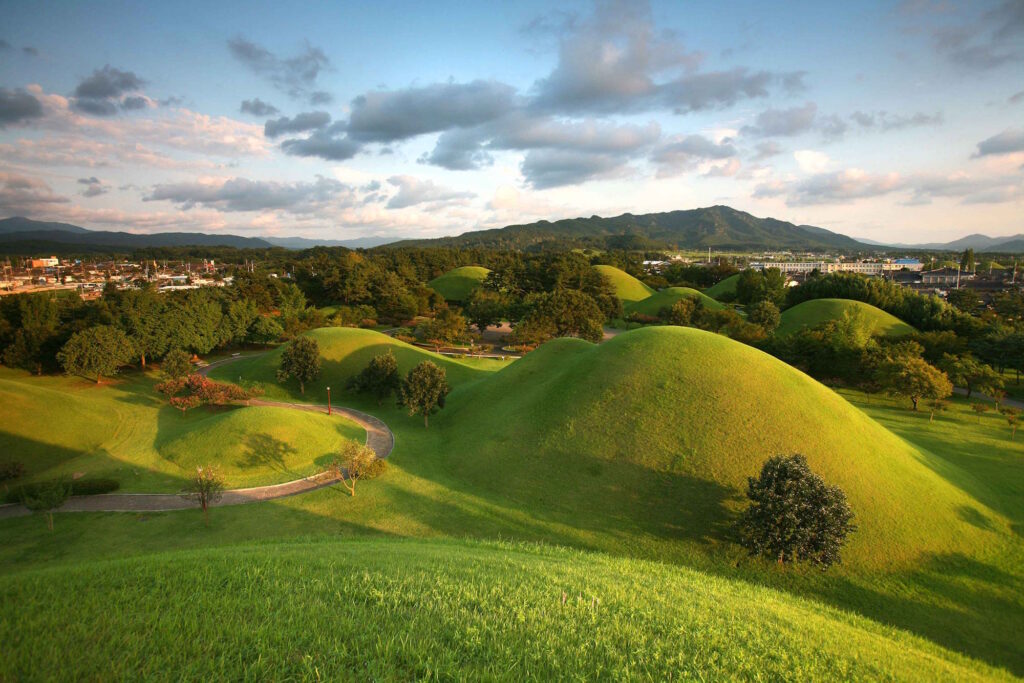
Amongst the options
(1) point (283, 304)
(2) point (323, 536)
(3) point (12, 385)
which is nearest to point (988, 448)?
(2) point (323, 536)

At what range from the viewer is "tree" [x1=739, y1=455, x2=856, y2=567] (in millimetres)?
17531

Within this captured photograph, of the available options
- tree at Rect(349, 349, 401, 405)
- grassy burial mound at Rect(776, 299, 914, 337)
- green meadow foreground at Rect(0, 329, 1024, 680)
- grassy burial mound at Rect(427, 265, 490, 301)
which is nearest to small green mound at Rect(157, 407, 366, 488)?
green meadow foreground at Rect(0, 329, 1024, 680)

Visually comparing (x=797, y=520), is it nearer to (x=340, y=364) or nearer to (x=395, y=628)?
(x=395, y=628)

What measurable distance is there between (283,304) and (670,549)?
84.3 metres

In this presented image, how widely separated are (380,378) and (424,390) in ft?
26.8

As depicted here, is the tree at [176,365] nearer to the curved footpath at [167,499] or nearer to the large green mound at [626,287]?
the curved footpath at [167,499]

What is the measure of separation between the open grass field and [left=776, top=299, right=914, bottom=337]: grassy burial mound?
67.4 m

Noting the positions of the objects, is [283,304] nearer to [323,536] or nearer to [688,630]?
[323,536]

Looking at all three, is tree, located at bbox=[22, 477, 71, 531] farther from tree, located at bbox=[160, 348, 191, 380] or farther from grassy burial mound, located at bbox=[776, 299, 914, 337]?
grassy burial mound, located at bbox=[776, 299, 914, 337]

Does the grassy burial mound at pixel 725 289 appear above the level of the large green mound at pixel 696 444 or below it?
above

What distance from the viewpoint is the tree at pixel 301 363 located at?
44241 mm

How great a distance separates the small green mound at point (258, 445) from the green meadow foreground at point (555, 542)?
0.84 ft

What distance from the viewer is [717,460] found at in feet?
75.8

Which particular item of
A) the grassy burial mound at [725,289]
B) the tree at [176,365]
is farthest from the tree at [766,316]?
the tree at [176,365]
